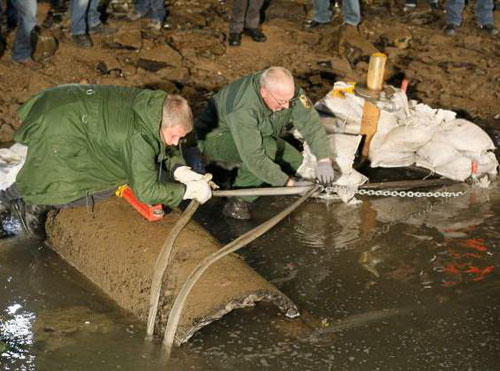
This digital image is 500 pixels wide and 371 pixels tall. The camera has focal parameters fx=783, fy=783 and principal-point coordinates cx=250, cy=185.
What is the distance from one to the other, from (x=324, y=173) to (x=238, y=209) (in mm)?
812

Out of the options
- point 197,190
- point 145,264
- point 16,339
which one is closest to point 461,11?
point 197,190

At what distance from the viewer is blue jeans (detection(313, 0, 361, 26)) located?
10.9m

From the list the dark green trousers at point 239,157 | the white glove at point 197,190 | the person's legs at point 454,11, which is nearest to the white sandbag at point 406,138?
the dark green trousers at point 239,157

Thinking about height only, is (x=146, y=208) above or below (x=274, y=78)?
below

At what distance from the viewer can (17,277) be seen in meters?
5.66

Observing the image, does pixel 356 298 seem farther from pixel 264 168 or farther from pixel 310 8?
pixel 310 8

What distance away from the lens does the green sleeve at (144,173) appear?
5.05 metres

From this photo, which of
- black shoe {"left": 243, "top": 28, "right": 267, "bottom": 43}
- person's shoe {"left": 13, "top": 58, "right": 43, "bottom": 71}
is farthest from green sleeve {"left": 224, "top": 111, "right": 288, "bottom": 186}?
black shoe {"left": 243, "top": 28, "right": 267, "bottom": 43}

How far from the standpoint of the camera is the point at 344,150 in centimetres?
695

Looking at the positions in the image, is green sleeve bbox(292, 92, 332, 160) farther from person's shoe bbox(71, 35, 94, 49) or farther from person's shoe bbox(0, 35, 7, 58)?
person's shoe bbox(0, 35, 7, 58)

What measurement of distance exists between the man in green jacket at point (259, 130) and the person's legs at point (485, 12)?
19.3 ft

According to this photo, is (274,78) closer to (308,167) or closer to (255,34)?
(308,167)

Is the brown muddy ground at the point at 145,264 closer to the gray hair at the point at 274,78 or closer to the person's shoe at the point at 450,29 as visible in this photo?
the gray hair at the point at 274,78

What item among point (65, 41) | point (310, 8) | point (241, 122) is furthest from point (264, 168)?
point (310, 8)
